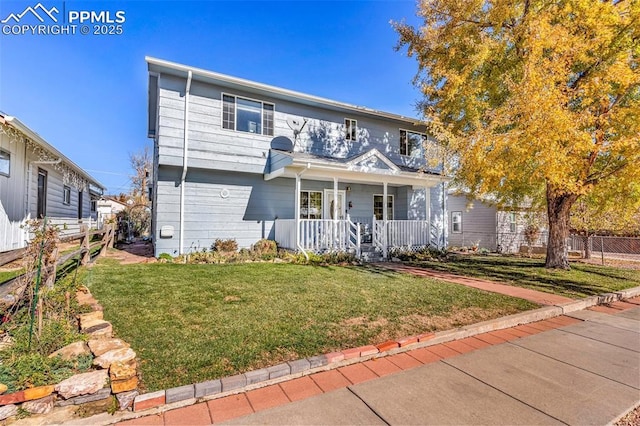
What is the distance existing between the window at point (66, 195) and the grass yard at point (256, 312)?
956cm

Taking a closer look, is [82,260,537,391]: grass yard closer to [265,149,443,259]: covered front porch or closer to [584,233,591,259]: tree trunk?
[265,149,443,259]: covered front porch

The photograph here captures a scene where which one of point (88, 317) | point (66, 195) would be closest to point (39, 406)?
point (88, 317)

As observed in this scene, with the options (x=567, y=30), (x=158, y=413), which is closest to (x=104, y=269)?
(x=158, y=413)

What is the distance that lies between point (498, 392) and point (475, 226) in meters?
17.2

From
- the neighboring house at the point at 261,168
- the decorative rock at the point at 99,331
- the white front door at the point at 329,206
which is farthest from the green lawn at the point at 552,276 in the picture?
the decorative rock at the point at 99,331

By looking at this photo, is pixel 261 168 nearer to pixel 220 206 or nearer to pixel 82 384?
pixel 220 206

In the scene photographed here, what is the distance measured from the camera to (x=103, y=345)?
10.2ft

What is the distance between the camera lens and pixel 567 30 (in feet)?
25.6

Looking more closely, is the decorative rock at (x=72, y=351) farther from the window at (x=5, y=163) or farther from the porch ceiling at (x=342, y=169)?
the window at (x=5, y=163)

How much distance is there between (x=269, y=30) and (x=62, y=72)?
828cm

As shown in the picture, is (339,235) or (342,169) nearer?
(342,169)

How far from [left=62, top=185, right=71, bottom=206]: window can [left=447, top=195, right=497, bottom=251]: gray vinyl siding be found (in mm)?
20678

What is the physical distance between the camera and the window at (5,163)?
324 inches

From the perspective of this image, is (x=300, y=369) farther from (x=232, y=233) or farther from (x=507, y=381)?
(x=232, y=233)
